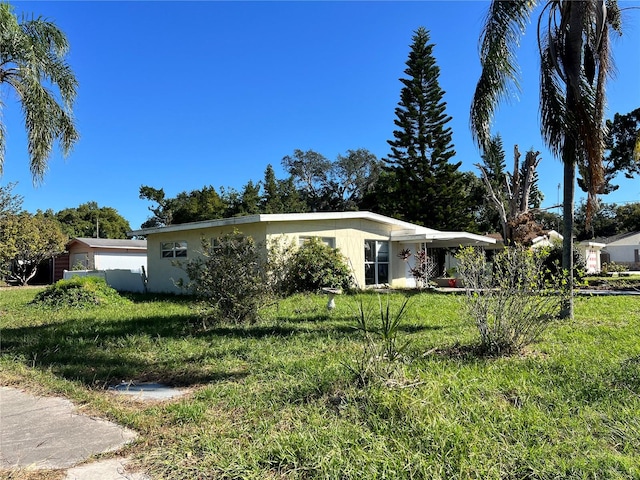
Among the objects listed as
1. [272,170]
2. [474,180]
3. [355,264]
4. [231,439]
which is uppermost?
[272,170]

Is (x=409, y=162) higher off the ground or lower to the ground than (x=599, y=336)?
higher

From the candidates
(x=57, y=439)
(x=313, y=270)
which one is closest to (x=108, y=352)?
(x=57, y=439)

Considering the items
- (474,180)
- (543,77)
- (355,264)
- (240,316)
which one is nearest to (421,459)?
(240,316)

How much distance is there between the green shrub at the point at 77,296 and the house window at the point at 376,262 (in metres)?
8.80

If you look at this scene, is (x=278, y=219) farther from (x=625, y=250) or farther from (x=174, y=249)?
(x=625, y=250)

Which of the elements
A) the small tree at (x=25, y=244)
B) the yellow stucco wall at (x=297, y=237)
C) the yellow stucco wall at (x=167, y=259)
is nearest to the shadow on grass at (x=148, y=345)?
the yellow stucco wall at (x=297, y=237)

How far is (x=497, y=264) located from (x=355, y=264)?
1079cm

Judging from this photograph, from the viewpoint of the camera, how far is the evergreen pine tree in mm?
30016

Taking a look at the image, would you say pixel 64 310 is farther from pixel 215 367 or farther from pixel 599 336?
pixel 599 336

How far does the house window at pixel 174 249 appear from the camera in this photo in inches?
696

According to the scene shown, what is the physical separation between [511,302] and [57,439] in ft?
16.8

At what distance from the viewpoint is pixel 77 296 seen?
13.2 m

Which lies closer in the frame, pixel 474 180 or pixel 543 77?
pixel 543 77

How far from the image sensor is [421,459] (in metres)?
3.04
